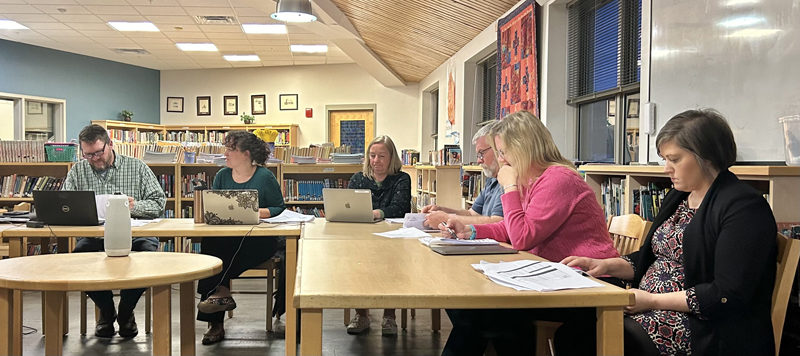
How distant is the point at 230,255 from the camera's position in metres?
3.76

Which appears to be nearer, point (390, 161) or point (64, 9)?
point (390, 161)

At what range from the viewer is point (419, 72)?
10.6m

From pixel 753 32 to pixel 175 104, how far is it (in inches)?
468

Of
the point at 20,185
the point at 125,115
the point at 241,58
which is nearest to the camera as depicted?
the point at 20,185

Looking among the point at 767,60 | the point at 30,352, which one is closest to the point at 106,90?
the point at 30,352

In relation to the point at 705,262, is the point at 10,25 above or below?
above

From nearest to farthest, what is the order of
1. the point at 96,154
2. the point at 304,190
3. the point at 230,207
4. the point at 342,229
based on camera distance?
the point at 342,229
the point at 230,207
the point at 96,154
the point at 304,190

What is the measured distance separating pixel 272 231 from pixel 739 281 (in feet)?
7.25

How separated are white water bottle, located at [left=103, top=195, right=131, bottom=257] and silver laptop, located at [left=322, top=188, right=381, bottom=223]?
1.30 m

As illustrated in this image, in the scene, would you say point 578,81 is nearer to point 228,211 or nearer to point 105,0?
point 228,211

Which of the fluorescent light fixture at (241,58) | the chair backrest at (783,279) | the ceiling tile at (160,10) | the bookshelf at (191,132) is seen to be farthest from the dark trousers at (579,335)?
the bookshelf at (191,132)

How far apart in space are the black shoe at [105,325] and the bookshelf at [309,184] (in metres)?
2.47

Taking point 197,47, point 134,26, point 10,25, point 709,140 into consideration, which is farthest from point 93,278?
point 197,47

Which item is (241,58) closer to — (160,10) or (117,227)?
(160,10)
